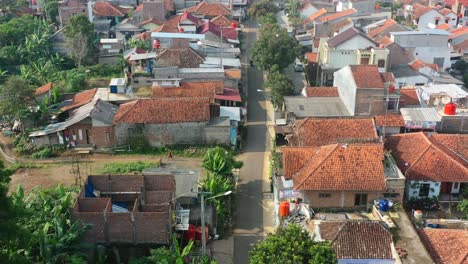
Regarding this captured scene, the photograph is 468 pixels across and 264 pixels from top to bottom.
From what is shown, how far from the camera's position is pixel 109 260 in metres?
23.8

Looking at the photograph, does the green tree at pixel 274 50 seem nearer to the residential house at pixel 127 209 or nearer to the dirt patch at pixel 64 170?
the dirt patch at pixel 64 170

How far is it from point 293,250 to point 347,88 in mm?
21666

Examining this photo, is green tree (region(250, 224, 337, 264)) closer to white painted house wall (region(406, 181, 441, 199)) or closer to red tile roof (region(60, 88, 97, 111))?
white painted house wall (region(406, 181, 441, 199))

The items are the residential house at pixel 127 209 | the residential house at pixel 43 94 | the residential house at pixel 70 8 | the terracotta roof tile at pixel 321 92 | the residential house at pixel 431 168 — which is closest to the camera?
the residential house at pixel 127 209

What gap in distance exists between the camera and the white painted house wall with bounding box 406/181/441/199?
28422 millimetres

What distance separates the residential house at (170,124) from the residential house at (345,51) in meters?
14.7

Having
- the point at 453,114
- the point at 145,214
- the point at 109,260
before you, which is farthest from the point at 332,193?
the point at 453,114

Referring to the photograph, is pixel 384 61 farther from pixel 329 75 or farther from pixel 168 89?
pixel 168 89

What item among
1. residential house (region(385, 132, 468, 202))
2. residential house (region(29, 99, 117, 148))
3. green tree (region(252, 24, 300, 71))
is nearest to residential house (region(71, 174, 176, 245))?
residential house (region(29, 99, 117, 148))

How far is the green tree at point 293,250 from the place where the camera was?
18.7 m

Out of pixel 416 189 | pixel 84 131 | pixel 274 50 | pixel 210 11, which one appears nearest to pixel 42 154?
pixel 84 131

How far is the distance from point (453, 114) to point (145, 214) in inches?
890

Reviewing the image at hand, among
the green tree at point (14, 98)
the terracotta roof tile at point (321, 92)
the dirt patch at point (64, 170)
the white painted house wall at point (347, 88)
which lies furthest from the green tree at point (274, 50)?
the green tree at point (14, 98)

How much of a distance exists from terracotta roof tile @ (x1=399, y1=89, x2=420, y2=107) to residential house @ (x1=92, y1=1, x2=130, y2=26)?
40.6 metres
